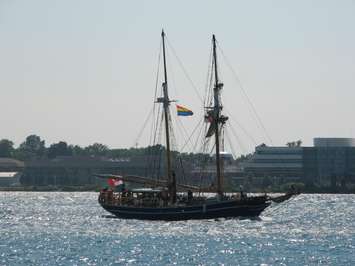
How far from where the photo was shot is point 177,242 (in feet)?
300

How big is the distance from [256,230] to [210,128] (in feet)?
95.4

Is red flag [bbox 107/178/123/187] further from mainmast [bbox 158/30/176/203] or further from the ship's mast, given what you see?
the ship's mast

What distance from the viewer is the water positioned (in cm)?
7700

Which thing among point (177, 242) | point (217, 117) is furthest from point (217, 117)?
point (177, 242)

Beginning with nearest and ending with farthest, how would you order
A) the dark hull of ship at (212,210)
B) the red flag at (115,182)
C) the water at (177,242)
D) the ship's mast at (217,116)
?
1. the water at (177,242)
2. the dark hull of ship at (212,210)
3. the ship's mast at (217,116)
4. the red flag at (115,182)

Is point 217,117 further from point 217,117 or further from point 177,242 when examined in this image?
point 177,242

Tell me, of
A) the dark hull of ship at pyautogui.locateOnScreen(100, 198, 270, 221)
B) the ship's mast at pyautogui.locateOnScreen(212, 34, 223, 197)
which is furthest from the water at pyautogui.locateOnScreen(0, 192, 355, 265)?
the ship's mast at pyautogui.locateOnScreen(212, 34, 223, 197)

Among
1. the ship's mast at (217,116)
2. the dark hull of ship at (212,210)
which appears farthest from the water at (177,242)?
the ship's mast at (217,116)

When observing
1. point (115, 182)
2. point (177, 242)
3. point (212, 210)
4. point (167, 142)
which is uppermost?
point (167, 142)

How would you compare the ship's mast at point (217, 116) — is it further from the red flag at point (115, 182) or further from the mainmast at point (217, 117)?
the red flag at point (115, 182)

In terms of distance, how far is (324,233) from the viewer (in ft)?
333

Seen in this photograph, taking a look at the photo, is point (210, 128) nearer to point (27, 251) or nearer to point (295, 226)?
point (295, 226)

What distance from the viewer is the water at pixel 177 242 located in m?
77.0

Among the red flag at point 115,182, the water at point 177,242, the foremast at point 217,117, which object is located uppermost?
the foremast at point 217,117
